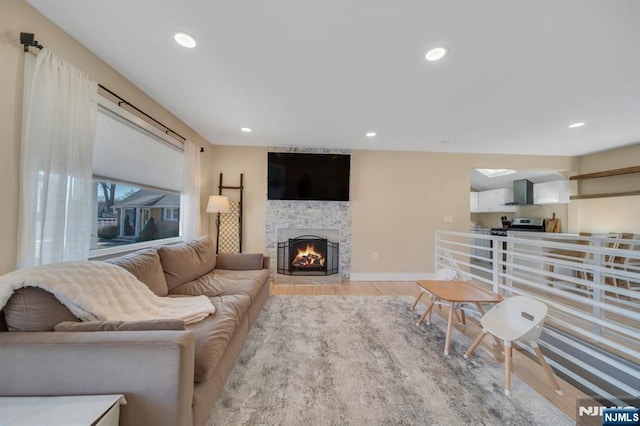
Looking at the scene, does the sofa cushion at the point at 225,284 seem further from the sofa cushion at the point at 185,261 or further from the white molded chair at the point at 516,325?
the white molded chair at the point at 516,325

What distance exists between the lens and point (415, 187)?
14.8ft

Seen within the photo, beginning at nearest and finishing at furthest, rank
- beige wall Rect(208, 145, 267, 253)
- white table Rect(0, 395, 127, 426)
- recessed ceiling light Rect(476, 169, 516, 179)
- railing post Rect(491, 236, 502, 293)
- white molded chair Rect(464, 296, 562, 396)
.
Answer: white table Rect(0, 395, 127, 426), white molded chair Rect(464, 296, 562, 396), railing post Rect(491, 236, 502, 293), beige wall Rect(208, 145, 267, 253), recessed ceiling light Rect(476, 169, 516, 179)

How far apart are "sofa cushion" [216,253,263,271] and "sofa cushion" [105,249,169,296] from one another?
96 cm

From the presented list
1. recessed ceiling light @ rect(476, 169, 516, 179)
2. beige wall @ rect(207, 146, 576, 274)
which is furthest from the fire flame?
recessed ceiling light @ rect(476, 169, 516, 179)

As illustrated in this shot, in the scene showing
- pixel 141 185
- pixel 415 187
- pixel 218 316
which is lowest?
pixel 218 316

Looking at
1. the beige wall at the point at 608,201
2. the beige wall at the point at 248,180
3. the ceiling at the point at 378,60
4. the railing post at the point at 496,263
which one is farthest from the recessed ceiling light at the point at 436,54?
the beige wall at the point at 608,201

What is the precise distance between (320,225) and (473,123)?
2.74 meters

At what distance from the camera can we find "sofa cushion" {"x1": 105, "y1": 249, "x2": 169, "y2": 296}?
72.7 inches

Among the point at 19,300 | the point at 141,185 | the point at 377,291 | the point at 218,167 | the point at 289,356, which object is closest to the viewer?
the point at 19,300

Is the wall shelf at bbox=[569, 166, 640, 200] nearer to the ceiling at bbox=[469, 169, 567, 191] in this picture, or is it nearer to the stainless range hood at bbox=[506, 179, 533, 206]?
the ceiling at bbox=[469, 169, 567, 191]

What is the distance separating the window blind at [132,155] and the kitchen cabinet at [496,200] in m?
7.35

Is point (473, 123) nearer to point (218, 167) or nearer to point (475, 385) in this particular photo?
point (475, 385)

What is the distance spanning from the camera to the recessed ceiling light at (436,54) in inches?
67.5

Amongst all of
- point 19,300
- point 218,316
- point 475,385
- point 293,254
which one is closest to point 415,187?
point 293,254
